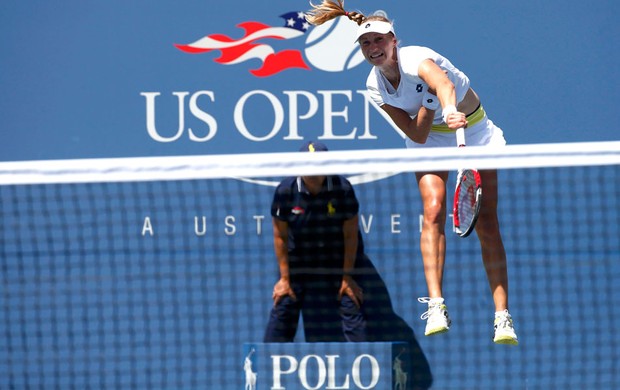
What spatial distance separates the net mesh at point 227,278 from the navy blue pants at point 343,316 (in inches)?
2.8

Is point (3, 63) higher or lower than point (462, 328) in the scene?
higher

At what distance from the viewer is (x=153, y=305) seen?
21.3ft

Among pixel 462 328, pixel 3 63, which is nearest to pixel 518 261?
pixel 462 328

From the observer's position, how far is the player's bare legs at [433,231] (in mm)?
5266

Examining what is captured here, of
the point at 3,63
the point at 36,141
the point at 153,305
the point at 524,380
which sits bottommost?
the point at 524,380

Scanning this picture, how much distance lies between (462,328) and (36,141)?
268 cm

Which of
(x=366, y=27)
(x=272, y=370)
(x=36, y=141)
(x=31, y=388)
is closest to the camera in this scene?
(x=366, y=27)

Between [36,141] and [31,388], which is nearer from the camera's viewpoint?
[31,388]

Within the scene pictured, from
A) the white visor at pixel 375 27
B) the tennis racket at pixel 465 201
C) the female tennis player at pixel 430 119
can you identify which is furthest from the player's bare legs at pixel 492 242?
the white visor at pixel 375 27

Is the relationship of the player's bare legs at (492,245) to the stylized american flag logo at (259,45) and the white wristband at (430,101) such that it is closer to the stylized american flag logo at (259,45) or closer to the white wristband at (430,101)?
the white wristband at (430,101)

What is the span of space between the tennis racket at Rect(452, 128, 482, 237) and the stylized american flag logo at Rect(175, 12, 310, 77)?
1653 mm

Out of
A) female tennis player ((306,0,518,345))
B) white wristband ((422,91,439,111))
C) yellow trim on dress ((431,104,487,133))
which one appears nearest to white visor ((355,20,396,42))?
female tennis player ((306,0,518,345))

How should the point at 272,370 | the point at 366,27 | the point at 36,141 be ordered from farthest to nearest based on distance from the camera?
the point at 36,141
the point at 272,370
the point at 366,27

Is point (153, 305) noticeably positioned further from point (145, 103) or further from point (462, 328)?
point (462, 328)
